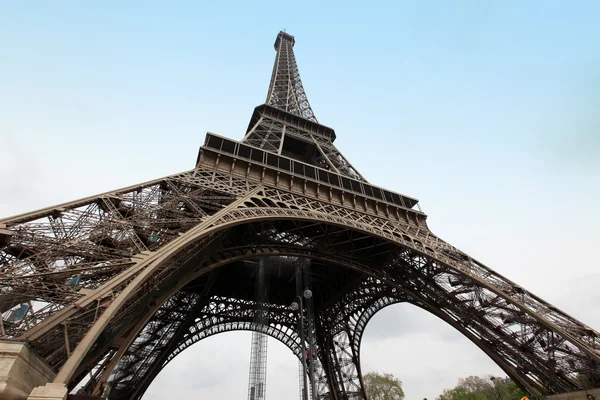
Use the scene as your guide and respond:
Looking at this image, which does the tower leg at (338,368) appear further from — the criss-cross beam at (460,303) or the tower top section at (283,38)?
the tower top section at (283,38)

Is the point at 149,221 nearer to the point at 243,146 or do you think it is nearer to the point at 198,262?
the point at 198,262

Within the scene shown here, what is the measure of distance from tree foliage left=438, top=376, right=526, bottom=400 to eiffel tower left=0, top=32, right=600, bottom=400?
Result: 2337 cm

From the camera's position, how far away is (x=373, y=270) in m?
19.0

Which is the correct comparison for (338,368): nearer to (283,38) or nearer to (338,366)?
(338,366)

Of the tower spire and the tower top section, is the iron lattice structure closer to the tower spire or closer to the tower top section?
the tower spire

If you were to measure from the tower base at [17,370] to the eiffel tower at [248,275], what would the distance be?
0.39ft

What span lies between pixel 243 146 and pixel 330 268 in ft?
37.9

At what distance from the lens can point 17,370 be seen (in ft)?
18.7

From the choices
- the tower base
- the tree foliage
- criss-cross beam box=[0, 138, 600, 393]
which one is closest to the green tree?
the tree foliage

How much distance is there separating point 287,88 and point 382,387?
119 ft

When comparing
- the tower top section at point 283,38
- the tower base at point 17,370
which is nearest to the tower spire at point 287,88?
the tower top section at point 283,38

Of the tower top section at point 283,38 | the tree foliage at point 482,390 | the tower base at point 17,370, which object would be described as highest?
the tower top section at point 283,38

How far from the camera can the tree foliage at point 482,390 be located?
125ft

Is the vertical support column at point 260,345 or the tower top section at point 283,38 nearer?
the vertical support column at point 260,345
